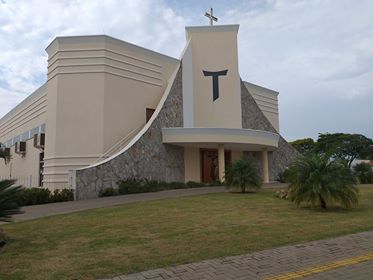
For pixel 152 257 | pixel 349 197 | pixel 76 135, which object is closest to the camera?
pixel 152 257

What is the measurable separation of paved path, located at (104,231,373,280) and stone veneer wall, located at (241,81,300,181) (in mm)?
25662

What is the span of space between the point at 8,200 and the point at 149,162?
50.8ft

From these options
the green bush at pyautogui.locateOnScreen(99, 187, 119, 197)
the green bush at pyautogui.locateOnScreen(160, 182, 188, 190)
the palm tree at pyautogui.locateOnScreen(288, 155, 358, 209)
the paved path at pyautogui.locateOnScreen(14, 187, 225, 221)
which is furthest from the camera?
the green bush at pyautogui.locateOnScreen(160, 182, 188, 190)

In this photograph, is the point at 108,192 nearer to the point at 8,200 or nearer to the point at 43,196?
the point at 43,196

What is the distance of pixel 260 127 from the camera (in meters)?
34.8

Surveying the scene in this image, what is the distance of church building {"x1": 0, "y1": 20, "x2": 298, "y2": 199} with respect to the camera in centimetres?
2489

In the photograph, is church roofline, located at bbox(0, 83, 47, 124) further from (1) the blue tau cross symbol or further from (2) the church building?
(1) the blue tau cross symbol

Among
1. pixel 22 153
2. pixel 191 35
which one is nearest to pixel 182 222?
pixel 191 35

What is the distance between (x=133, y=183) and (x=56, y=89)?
9258 millimetres

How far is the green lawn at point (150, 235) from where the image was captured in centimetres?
616

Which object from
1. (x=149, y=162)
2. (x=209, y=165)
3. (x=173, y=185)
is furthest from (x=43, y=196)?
(x=209, y=165)

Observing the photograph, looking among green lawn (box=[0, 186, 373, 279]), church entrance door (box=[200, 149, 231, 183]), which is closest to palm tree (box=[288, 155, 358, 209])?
green lawn (box=[0, 186, 373, 279])

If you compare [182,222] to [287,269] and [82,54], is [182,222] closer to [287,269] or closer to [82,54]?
[287,269]

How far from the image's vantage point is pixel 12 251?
736 cm
